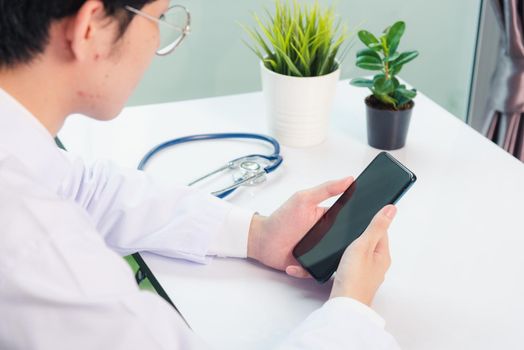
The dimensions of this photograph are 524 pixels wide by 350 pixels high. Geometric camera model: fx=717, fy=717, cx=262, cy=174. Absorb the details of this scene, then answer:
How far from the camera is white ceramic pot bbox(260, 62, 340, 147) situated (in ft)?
3.98

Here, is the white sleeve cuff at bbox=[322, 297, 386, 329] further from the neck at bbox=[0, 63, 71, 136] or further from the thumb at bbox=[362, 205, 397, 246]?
the neck at bbox=[0, 63, 71, 136]

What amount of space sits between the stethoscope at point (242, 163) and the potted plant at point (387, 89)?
0.18 meters

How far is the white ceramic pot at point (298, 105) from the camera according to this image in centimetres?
121

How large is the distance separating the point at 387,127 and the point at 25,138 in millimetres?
664

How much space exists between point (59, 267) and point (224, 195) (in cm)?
49

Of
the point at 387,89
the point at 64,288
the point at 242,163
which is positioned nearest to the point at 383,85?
the point at 387,89

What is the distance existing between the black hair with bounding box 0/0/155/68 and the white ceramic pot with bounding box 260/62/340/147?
52 cm

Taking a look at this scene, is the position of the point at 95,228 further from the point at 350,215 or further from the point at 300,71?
the point at 300,71

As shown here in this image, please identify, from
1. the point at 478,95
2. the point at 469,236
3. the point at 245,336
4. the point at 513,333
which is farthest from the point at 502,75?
the point at 245,336

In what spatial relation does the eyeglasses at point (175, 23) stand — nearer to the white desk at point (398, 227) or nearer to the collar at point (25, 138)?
the collar at point (25, 138)

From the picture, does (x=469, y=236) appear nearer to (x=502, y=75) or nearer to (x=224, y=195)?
(x=224, y=195)

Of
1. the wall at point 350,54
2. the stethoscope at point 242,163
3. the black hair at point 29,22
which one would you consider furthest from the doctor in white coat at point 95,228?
the wall at point 350,54

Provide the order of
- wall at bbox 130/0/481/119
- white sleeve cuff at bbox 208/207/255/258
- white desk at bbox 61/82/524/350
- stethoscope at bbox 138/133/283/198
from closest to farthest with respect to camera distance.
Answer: white desk at bbox 61/82/524/350, white sleeve cuff at bbox 208/207/255/258, stethoscope at bbox 138/133/283/198, wall at bbox 130/0/481/119

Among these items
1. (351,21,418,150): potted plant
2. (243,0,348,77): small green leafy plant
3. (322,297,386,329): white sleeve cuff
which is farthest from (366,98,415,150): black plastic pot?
(322,297,386,329): white sleeve cuff
